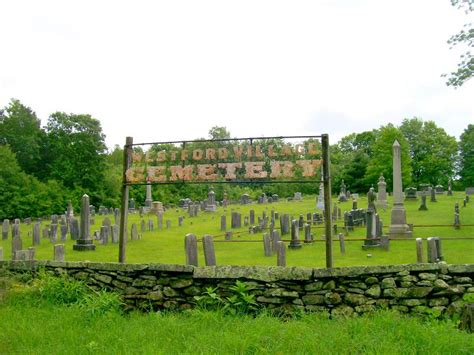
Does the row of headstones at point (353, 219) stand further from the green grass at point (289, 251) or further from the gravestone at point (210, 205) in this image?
the gravestone at point (210, 205)

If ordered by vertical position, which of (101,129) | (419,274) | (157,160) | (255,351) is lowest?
(255,351)

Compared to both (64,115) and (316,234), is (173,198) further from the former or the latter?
(316,234)

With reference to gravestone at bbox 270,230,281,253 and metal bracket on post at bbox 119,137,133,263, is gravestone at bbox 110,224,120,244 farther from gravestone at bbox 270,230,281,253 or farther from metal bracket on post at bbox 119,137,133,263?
metal bracket on post at bbox 119,137,133,263

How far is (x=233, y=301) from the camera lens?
7.39 metres

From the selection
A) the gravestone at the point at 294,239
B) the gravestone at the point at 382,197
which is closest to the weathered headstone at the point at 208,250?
the gravestone at the point at 294,239

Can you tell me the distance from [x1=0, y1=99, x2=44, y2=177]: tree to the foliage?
179 ft

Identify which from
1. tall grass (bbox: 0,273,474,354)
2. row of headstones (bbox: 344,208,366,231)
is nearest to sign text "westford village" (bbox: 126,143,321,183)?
tall grass (bbox: 0,273,474,354)

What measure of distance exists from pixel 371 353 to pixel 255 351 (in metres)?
1.32

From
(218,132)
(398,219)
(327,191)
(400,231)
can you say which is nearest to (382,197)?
(398,219)

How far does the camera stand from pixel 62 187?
167 ft

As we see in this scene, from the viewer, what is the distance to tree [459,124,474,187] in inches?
2431

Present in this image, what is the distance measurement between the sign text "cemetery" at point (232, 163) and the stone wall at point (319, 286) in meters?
1.55

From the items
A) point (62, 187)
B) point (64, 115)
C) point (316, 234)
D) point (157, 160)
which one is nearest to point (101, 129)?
point (64, 115)

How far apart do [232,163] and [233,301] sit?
2290mm
